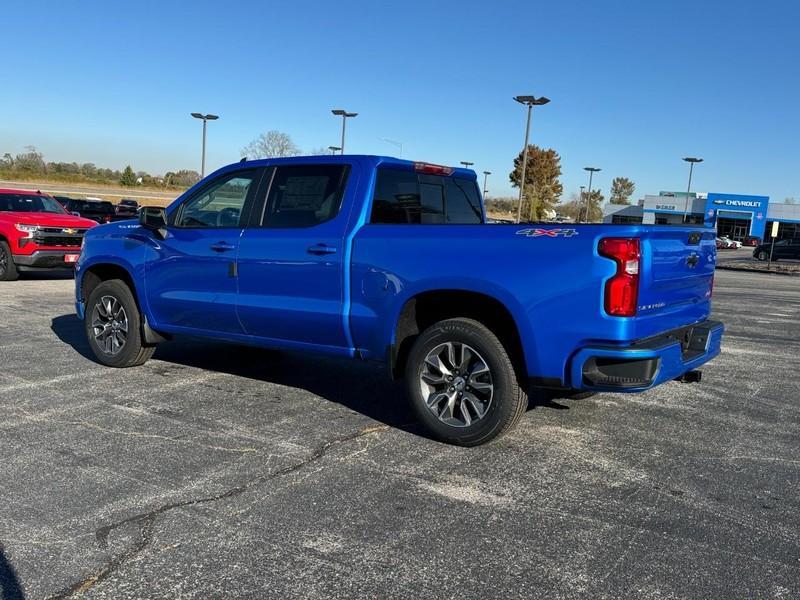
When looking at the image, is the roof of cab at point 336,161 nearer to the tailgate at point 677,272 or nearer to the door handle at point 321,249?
the door handle at point 321,249

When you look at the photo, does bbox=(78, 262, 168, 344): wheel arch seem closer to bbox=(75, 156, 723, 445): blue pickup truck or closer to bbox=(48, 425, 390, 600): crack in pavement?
bbox=(75, 156, 723, 445): blue pickup truck

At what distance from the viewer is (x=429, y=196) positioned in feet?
19.1

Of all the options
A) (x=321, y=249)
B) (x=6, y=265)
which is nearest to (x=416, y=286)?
(x=321, y=249)

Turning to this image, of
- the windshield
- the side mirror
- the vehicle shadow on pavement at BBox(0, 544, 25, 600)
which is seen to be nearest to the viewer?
the vehicle shadow on pavement at BBox(0, 544, 25, 600)

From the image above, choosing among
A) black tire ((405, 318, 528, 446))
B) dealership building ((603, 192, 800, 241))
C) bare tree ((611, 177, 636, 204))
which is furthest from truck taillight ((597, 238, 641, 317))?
bare tree ((611, 177, 636, 204))

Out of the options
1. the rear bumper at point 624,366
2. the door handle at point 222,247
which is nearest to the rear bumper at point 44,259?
the door handle at point 222,247

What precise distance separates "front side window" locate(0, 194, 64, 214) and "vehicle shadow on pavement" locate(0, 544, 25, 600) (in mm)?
12888

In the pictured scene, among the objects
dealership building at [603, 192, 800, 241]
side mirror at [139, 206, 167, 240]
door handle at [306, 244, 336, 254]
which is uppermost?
dealership building at [603, 192, 800, 241]

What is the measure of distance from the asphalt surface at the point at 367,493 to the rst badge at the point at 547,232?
4.70 ft

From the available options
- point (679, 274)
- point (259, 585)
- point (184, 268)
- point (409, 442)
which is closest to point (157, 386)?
point (184, 268)

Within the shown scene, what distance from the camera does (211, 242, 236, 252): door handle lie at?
578cm

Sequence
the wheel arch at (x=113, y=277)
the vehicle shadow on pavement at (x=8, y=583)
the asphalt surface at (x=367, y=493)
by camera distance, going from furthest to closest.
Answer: the wheel arch at (x=113, y=277), the asphalt surface at (x=367, y=493), the vehicle shadow on pavement at (x=8, y=583)

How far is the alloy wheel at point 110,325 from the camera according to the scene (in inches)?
263

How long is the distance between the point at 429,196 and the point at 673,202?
80.9 m
